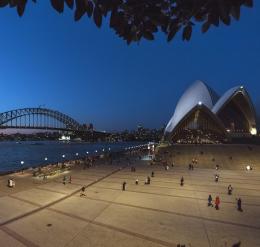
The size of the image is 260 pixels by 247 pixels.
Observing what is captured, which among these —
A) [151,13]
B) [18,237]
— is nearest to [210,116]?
[18,237]

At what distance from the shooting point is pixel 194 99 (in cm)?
6712

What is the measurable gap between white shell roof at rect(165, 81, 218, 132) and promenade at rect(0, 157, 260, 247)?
41827 millimetres

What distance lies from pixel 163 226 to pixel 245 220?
3718 mm

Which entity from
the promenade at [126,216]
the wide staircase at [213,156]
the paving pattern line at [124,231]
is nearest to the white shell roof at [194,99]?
the wide staircase at [213,156]

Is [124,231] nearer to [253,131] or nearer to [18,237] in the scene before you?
[18,237]

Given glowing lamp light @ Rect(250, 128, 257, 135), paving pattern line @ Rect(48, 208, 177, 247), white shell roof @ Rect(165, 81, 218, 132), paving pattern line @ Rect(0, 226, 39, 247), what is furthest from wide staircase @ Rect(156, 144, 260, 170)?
paving pattern line @ Rect(0, 226, 39, 247)

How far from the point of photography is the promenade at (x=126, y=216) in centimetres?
1161

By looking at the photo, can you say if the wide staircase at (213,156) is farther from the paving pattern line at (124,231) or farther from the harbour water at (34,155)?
the paving pattern line at (124,231)

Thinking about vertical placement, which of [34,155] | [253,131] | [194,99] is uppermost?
[194,99]

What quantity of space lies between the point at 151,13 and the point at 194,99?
65754 mm

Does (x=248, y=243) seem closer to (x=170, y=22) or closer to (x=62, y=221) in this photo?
(x=62, y=221)

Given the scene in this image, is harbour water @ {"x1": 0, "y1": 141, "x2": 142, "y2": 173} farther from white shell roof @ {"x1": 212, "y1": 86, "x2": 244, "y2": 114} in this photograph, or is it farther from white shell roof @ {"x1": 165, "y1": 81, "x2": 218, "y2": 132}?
white shell roof @ {"x1": 212, "y1": 86, "x2": 244, "y2": 114}

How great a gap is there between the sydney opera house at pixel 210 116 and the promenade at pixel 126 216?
1493 inches

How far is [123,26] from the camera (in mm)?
2861
